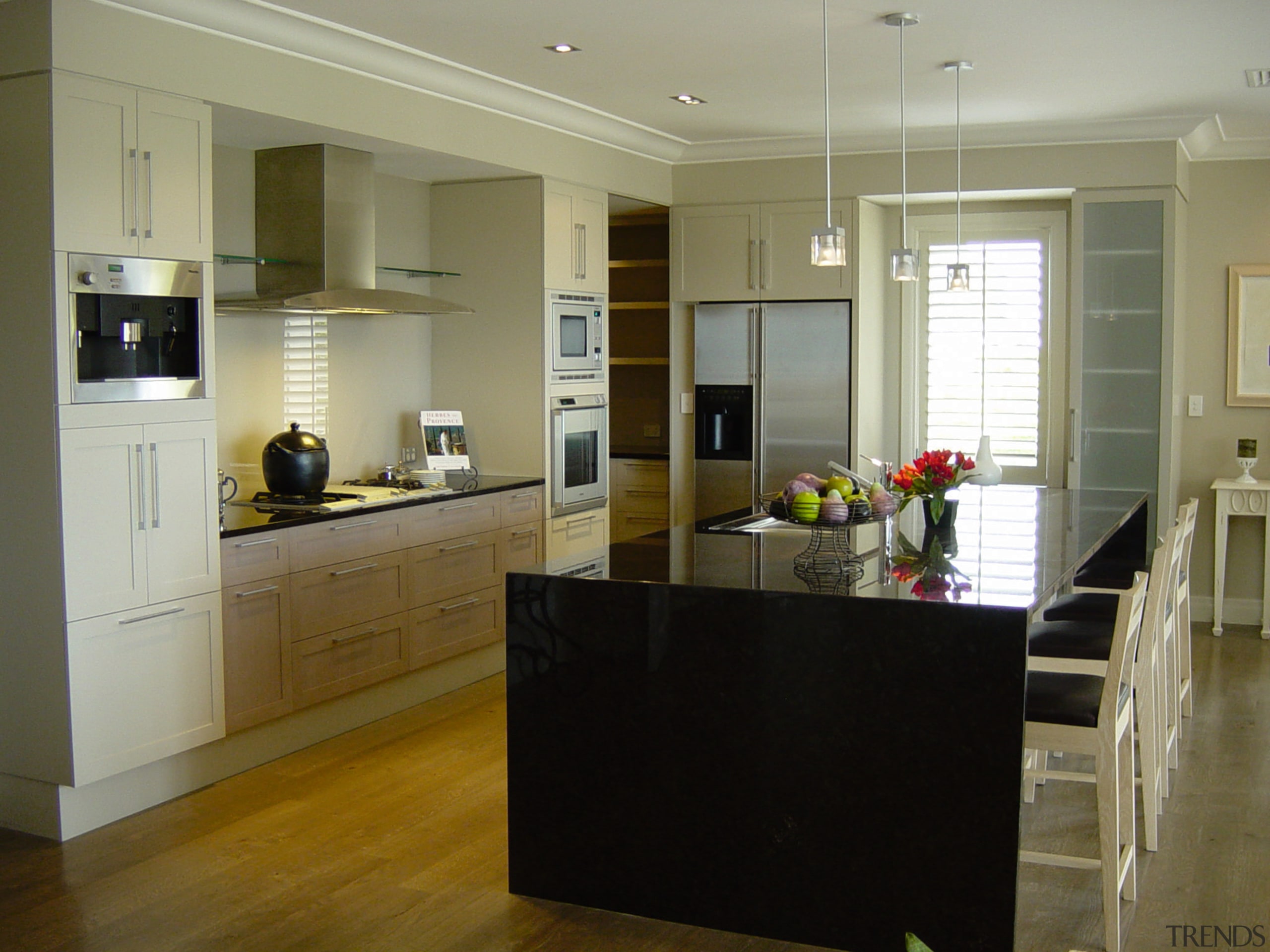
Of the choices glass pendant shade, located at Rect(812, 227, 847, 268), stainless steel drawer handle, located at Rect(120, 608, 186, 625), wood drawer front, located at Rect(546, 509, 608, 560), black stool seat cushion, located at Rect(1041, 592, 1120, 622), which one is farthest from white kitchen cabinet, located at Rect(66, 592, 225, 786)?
black stool seat cushion, located at Rect(1041, 592, 1120, 622)

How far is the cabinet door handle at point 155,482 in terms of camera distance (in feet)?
12.3

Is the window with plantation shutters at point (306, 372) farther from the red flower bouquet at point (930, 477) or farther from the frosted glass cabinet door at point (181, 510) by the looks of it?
the red flower bouquet at point (930, 477)

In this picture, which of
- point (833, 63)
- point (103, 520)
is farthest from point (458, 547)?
point (833, 63)

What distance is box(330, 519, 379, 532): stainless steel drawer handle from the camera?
4500mm

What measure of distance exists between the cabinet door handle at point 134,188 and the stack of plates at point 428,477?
6.30 ft

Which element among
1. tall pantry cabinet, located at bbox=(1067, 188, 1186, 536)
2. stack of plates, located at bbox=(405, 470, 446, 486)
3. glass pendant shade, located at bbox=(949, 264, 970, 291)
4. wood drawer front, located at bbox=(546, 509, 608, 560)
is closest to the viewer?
glass pendant shade, located at bbox=(949, 264, 970, 291)

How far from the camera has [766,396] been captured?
6.70m

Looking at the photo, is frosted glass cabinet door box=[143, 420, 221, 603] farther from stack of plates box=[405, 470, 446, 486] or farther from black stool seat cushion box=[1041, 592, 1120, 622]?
black stool seat cushion box=[1041, 592, 1120, 622]

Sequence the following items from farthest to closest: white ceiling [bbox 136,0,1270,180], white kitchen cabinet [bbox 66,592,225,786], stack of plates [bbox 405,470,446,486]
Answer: stack of plates [bbox 405,470,446,486] → white ceiling [bbox 136,0,1270,180] → white kitchen cabinet [bbox 66,592,225,786]

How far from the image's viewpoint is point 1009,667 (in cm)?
266

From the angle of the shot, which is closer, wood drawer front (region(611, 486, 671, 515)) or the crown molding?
the crown molding

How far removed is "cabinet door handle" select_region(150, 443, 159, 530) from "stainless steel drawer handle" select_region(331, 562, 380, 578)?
0.85 metres

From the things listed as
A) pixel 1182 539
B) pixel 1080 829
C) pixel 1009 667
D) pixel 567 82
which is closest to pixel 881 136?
pixel 567 82

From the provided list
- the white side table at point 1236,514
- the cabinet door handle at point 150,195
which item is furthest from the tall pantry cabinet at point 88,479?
the white side table at point 1236,514
